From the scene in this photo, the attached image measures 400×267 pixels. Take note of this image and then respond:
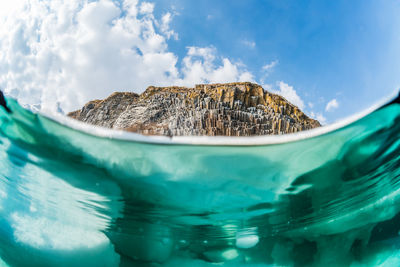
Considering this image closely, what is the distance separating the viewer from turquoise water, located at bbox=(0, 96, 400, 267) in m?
3.04

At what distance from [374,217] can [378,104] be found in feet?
10.8

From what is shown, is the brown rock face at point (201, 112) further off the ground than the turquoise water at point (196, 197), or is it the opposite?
the brown rock face at point (201, 112)

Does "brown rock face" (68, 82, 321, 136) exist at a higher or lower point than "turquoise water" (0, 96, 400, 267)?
higher

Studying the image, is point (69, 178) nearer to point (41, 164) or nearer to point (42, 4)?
point (41, 164)

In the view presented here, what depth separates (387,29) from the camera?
2.97 m

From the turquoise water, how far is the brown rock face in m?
0.30

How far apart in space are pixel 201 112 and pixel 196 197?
144cm

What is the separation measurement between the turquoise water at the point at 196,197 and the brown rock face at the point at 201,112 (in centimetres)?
30

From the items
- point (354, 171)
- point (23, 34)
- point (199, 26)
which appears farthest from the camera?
point (354, 171)

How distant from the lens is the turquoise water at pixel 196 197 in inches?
120

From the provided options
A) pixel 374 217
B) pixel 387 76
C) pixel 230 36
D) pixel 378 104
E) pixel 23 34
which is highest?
pixel 230 36

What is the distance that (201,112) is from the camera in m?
3.60

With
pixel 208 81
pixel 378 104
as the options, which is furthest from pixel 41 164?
pixel 378 104

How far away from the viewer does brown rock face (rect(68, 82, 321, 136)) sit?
3.08m
